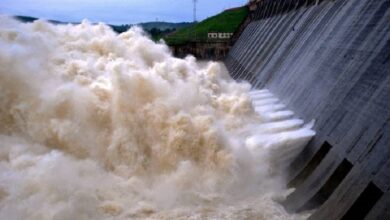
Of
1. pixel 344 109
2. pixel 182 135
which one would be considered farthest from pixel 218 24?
pixel 344 109

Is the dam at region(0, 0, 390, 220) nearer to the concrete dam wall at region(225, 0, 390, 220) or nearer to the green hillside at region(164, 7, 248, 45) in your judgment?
the concrete dam wall at region(225, 0, 390, 220)

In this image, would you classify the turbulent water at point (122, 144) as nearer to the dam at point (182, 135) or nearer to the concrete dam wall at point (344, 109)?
the dam at point (182, 135)

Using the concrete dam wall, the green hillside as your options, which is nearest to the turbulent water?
the concrete dam wall

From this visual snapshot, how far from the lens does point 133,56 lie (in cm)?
1584

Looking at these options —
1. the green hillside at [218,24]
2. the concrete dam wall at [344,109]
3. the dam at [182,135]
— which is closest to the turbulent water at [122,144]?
the dam at [182,135]

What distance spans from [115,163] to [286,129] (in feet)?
15.5

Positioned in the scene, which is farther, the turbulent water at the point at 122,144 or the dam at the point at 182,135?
the turbulent water at the point at 122,144

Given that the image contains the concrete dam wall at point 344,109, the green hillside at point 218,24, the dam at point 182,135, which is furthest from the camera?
the green hillside at point 218,24

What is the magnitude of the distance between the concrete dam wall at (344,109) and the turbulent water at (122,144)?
0.67 metres

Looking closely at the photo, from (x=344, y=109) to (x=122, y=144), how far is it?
5.35 meters

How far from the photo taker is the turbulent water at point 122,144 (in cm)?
941

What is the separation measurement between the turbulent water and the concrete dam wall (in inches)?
26.4

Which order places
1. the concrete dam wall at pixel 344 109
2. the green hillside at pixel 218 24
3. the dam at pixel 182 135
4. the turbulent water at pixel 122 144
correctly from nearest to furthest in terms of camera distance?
the concrete dam wall at pixel 344 109 < the dam at pixel 182 135 < the turbulent water at pixel 122 144 < the green hillside at pixel 218 24

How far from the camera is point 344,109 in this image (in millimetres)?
10812
